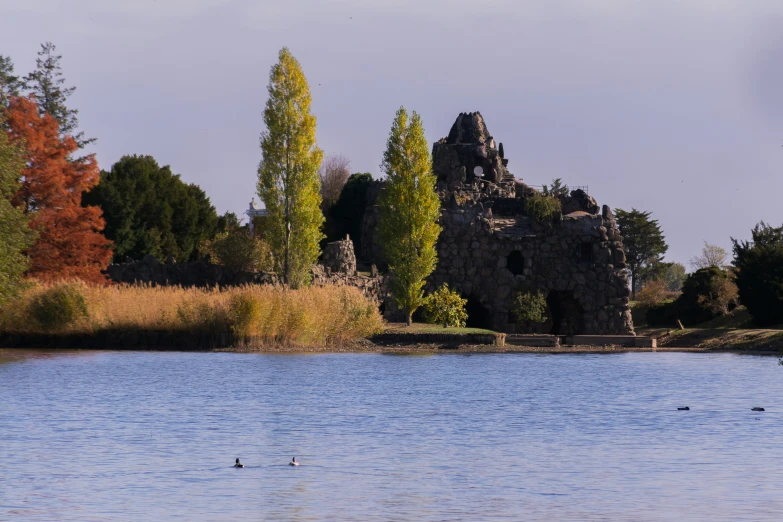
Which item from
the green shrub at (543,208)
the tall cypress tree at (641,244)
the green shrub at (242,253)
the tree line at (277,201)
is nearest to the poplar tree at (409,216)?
the tree line at (277,201)

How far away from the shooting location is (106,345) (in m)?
42.6

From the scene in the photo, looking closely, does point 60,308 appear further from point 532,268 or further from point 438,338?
point 532,268

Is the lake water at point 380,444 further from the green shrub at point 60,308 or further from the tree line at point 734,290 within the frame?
the tree line at point 734,290

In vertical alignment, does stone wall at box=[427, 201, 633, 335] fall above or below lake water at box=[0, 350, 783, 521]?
above

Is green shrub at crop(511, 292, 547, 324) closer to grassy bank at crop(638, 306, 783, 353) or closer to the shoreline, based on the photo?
grassy bank at crop(638, 306, 783, 353)

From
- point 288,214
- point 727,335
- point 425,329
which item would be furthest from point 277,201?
point 727,335

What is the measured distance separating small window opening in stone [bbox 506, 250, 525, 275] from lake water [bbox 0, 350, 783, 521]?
27698 mm

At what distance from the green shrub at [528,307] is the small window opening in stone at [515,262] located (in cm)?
213

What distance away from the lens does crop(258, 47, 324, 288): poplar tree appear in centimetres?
5309

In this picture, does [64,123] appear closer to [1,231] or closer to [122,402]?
[1,231]

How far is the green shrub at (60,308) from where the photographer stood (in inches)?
1671

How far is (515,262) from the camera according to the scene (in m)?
62.4

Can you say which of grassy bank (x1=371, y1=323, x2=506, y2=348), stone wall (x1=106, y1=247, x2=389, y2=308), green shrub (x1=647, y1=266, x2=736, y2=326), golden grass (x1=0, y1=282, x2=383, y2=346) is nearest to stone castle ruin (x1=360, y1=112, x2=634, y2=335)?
stone wall (x1=106, y1=247, x2=389, y2=308)

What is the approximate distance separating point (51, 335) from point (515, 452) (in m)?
29.7
